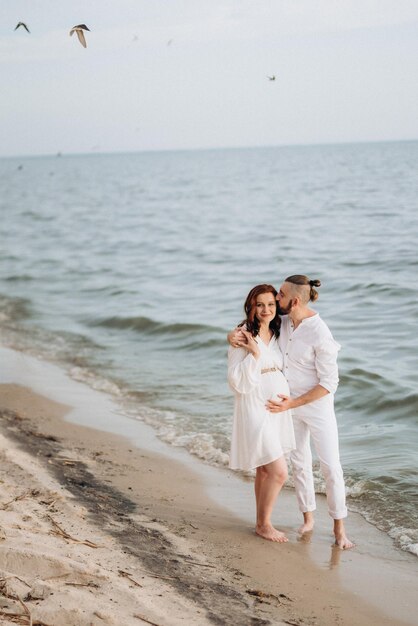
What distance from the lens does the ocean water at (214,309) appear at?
8.27m

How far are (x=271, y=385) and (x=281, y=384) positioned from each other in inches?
3.0

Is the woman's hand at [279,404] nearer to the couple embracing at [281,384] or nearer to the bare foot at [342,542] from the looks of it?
the couple embracing at [281,384]

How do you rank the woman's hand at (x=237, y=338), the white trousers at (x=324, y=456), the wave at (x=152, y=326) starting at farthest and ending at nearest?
the wave at (x=152, y=326)
the white trousers at (x=324, y=456)
the woman's hand at (x=237, y=338)

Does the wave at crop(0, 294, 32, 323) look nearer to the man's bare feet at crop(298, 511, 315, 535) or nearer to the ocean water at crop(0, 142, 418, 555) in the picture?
the ocean water at crop(0, 142, 418, 555)

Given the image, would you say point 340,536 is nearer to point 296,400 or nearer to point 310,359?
point 296,400

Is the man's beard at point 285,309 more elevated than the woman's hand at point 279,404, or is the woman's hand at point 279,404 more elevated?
the man's beard at point 285,309

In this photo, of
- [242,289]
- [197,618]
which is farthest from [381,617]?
[242,289]

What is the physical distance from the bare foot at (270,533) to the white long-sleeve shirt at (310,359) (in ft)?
2.67

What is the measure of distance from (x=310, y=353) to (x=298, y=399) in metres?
0.31

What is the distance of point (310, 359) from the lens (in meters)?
5.35

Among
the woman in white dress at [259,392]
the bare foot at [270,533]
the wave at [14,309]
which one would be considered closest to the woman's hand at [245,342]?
the woman in white dress at [259,392]

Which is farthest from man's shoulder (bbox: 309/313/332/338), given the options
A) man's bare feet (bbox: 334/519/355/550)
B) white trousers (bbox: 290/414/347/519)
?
man's bare feet (bbox: 334/519/355/550)

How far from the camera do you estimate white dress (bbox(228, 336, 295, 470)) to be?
5240mm

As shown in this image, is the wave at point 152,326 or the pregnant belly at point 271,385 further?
the wave at point 152,326
